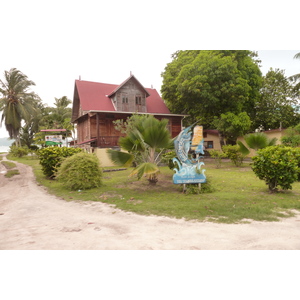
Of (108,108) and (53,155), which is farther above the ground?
(108,108)

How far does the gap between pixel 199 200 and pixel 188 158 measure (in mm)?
1736

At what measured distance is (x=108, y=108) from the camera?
21250mm

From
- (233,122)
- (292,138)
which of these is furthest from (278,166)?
(292,138)

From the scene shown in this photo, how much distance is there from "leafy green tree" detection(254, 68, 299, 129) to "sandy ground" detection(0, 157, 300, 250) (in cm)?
2311

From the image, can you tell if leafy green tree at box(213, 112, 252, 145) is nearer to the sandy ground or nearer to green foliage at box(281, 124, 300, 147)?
green foliage at box(281, 124, 300, 147)

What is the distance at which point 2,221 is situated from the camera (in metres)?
5.52

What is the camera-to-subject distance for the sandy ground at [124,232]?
12.7 ft

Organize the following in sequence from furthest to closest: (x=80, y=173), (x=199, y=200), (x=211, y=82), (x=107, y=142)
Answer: (x=211, y=82) < (x=107, y=142) < (x=80, y=173) < (x=199, y=200)

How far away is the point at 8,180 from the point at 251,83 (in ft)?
69.3

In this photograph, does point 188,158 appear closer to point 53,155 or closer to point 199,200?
point 199,200

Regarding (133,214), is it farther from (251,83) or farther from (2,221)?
(251,83)

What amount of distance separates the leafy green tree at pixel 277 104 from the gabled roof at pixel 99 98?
1125 cm

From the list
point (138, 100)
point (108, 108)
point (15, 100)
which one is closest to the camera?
point (108, 108)

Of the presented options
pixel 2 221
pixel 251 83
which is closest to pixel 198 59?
pixel 251 83
